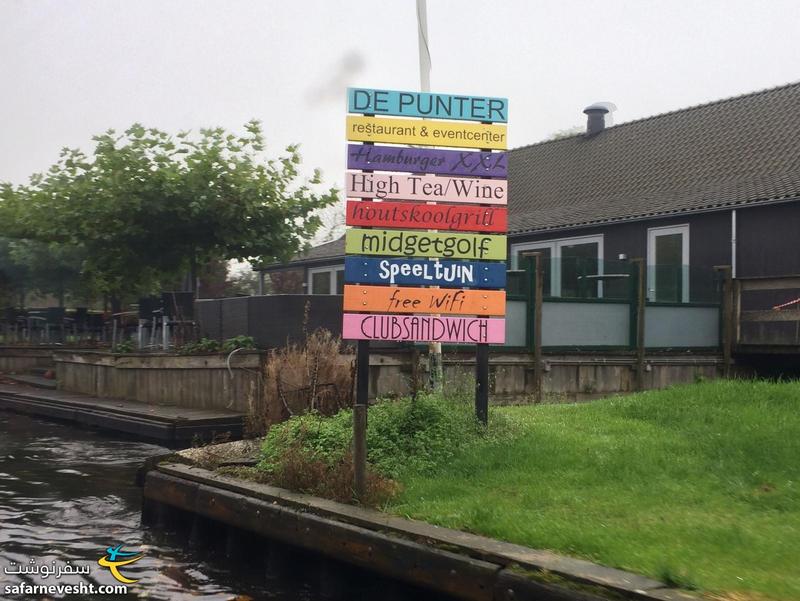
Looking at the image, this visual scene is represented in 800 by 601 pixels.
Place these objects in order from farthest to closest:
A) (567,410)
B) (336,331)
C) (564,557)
→ (336,331) → (567,410) → (564,557)

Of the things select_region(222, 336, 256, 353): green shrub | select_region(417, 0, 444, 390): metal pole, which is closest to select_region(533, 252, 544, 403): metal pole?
select_region(417, 0, 444, 390): metal pole

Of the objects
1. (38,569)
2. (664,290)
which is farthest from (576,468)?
(664,290)

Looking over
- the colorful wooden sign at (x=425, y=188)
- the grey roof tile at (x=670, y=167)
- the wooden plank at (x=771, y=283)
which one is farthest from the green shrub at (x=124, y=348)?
the wooden plank at (x=771, y=283)

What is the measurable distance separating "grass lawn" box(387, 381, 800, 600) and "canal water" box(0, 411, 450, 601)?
1.06 meters

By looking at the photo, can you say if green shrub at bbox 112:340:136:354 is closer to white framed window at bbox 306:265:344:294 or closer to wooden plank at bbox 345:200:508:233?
wooden plank at bbox 345:200:508:233

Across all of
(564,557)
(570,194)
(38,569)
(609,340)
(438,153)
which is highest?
(570,194)

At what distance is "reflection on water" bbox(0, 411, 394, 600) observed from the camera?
6867mm

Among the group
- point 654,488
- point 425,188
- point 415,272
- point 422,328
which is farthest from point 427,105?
point 654,488

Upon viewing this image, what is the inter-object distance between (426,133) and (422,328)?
5.95ft

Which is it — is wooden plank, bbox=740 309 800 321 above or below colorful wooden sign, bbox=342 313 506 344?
above

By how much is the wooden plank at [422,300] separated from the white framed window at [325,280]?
64.0 feet

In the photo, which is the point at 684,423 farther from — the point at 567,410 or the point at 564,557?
the point at 564,557

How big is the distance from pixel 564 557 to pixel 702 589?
0.88 m

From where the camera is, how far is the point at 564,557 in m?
5.42
